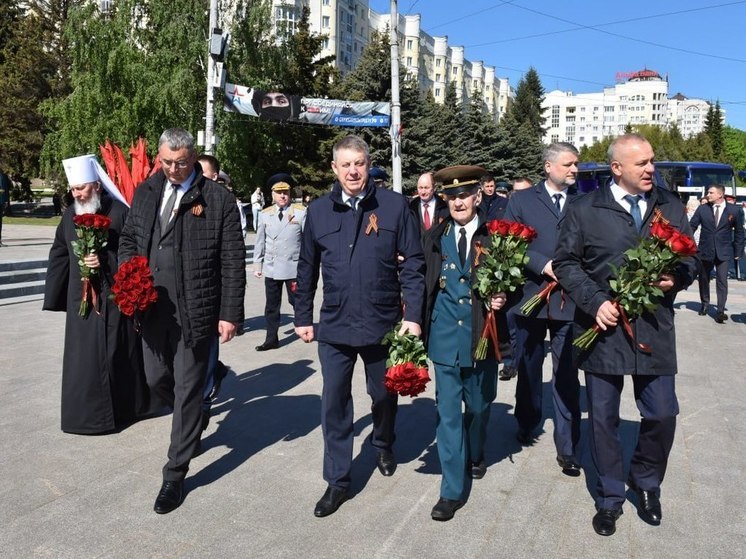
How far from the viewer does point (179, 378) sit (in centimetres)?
424

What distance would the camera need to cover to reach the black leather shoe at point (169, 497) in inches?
158

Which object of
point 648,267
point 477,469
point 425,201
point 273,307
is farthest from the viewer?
point 273,307

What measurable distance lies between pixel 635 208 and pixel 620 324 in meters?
0.64

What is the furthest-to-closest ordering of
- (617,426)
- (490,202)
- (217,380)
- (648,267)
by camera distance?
(490,202)
(217,380)
(617,426)
(648,267)

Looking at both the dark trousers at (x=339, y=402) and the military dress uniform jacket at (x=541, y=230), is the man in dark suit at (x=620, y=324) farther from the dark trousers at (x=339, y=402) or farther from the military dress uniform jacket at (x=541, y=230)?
the dark trousers at (x=339, y=402)

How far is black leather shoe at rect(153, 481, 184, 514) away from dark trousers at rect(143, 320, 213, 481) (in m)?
0.04

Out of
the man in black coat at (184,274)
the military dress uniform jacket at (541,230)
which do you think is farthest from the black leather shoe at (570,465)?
the man in black coat at (184,274)

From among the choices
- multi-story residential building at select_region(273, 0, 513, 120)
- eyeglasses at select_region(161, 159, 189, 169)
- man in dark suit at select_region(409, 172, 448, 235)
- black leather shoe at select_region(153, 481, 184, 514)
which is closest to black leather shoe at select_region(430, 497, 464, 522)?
black leather shoe at select_region(153, 481, 184, 514)

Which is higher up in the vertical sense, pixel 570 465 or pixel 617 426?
pixel 617 426

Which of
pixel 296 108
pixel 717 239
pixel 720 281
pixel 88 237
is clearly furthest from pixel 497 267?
pixel 296 108

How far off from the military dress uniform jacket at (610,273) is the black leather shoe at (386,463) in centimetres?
148

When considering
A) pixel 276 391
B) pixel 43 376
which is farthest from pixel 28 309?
pixel 276 391

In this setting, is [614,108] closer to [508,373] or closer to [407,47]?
[407,47]

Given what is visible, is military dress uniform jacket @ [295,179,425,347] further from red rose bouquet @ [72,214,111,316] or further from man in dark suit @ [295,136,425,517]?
red rose bouquet @ [72,214,111,316]
